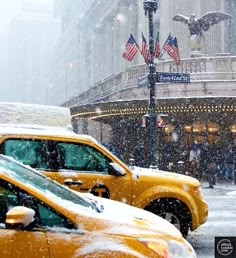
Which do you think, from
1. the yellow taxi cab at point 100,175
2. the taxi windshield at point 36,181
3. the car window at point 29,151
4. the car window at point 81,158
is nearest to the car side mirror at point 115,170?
the yellow taxi cab at point 100,175

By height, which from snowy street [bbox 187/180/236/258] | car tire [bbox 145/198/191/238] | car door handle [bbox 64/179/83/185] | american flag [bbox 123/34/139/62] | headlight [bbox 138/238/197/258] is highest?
american flag [bbox 123/34/139/62]

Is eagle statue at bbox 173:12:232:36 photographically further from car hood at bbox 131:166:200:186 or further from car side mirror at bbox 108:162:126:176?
car side mirror at bbox 108:162:126:176

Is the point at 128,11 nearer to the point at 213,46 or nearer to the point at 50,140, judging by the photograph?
the point at 213,46

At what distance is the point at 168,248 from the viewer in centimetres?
438

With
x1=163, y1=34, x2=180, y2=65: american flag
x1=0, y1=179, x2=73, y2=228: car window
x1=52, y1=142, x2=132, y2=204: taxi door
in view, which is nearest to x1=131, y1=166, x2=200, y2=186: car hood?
x1=52, y1=142, x2=132, y2=204: taxi door

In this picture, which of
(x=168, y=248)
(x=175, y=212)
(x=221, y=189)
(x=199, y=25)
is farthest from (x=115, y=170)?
(x=199, y=25)

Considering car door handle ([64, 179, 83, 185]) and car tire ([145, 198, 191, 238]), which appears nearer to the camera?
car door handle ([64, 179, 83, 185])

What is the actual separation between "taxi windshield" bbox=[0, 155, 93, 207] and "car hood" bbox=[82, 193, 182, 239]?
233mm

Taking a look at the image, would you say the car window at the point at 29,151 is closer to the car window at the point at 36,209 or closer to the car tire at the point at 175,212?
the car tire at the point at 175,212

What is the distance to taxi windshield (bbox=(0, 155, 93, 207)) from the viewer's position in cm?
454

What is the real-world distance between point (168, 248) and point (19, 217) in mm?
1248

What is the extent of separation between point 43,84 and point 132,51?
12528 centimetres

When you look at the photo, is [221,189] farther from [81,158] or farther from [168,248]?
[168,248]

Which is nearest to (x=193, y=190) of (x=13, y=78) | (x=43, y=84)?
(x=43, y=84)
